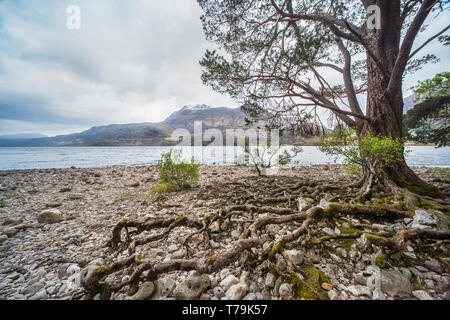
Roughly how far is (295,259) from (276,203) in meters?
2.82

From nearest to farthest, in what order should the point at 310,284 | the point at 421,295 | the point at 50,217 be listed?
the point at 421,295
the point at 310,284
the point at 50,217

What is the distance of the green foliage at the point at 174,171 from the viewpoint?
8148 millimetres

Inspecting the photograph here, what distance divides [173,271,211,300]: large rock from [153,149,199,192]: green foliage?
6.45 metres

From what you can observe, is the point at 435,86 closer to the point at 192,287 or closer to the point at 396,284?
the point at 396,284

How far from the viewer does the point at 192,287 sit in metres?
2.05

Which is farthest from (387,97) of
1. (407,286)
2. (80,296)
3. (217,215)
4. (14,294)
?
(14,294)

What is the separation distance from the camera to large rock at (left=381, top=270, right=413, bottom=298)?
6.04 feet

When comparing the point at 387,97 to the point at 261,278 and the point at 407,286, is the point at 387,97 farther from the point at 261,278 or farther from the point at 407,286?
the point at 261,278

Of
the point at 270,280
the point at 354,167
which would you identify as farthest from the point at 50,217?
the point at 354,167

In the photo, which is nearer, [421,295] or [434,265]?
[421,295]

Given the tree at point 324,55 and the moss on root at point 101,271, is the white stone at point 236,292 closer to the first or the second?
the moss on root at point 101,271

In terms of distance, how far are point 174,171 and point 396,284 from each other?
321 inches

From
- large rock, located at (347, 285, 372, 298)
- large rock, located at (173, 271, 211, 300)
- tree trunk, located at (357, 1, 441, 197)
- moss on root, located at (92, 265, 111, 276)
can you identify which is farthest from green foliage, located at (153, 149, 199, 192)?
tree trunk, located at (357, 1, 441, 197)

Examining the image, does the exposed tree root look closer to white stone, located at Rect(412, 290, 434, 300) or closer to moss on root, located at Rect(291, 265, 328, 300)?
moss on root, located at Rect(291, 265, 328, 300)
